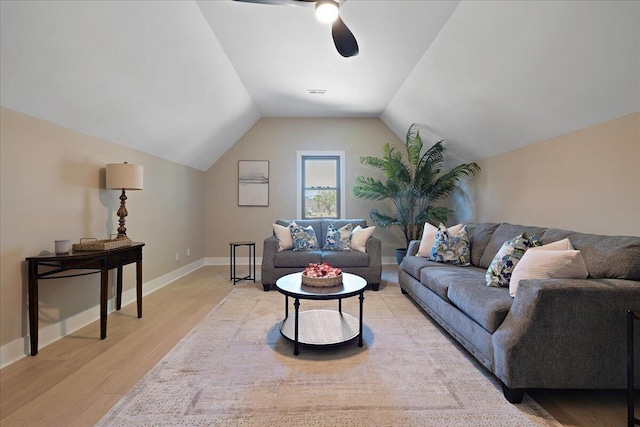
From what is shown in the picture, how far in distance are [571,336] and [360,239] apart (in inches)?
105

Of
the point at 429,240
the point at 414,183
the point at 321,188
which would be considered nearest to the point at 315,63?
the point at 414,183

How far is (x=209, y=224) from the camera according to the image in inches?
224

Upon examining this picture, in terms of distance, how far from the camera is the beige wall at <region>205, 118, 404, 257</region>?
5.69m

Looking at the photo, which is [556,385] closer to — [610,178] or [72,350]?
[610,178]

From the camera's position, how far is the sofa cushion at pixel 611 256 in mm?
1718

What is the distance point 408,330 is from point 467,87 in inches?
101

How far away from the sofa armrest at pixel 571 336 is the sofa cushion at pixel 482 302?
0.53 feet

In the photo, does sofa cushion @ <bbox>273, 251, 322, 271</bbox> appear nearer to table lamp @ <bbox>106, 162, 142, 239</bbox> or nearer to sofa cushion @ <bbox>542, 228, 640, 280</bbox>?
table lamp @ <bbox>106, 162, 142, 239</bbox>

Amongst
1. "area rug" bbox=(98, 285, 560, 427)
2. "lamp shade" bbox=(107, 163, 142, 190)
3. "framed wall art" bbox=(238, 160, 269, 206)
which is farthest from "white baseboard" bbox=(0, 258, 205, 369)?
"framed wall art" bbox=(238, 160, 269, 206)

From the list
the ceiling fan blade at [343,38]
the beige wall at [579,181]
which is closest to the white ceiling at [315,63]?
the beige wall at [579,181]

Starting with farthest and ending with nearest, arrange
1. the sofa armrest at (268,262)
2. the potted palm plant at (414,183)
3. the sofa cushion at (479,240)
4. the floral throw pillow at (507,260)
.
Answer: the potted palm plant at (414,183) → the sofa armrest at (268,262) → the sofa cushion at (479,240) → the floral throw pillow at (507,260)

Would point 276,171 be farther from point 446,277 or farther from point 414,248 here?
point 446,277

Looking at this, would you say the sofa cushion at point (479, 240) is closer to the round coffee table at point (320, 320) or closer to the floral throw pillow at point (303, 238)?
the round coffee table at point (320, 320)

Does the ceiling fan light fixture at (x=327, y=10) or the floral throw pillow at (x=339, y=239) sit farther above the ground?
the ceiling fan light fixture at (x=327, y=10)
